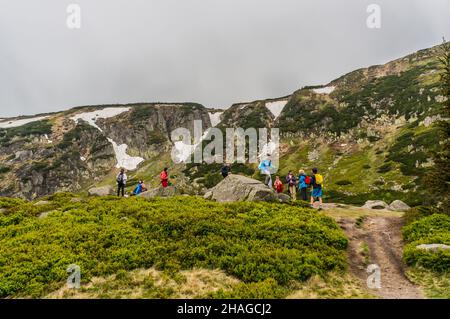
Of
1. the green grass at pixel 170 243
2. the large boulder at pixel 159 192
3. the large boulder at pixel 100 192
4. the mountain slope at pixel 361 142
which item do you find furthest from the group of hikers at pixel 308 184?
the large boulder at pixel 100 192

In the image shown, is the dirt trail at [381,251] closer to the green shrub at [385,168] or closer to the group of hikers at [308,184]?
the group of hikers at [308,184]

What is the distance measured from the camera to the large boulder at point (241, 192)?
2938cm

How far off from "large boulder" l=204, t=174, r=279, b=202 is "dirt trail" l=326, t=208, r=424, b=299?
5488 millimetres

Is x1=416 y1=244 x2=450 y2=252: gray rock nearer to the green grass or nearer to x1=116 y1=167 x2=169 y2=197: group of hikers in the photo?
the green grass

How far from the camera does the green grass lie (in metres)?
15.7

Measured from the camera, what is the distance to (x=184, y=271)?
16172 millimetres

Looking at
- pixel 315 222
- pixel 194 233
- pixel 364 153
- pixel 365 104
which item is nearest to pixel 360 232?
pixel 315 222

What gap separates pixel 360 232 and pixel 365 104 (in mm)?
153010

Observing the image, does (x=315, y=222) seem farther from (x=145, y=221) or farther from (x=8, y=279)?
(x=8, y=279)

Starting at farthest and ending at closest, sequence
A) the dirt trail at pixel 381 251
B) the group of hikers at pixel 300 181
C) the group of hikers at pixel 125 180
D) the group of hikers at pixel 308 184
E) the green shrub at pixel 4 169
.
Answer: the green shrub at pixel 4 169, the group of hikers at pixel 125 180, the group of hikers at pixel 300 181, the group of hikers at pixel 308 184, the dirt trail at pixel 381 251

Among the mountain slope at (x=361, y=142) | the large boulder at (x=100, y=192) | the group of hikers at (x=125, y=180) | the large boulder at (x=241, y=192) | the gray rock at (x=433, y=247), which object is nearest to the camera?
the gray rock at (x=433, y=247)

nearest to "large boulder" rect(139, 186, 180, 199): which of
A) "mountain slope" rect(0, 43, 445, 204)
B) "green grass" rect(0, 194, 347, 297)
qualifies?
"mountain slope" rect(0, 43, 445, 204)

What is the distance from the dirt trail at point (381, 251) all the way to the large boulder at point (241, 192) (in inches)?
216

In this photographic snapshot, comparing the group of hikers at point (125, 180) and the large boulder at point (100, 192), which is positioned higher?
the group of hikers at point (125, 180)
